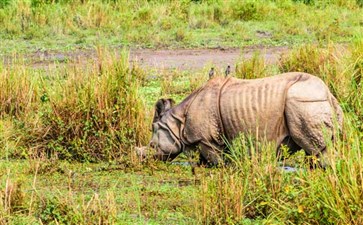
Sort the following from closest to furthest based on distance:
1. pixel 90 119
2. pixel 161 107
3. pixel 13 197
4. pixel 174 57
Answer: pixel 13 197, pixel 161 107, pixel 90 119, pixel 174 57

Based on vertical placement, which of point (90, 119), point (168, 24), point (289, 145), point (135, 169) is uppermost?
point (289, 145)

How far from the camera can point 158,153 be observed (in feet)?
32.7

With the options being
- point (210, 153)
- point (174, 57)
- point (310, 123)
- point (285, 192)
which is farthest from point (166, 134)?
point (174, 57)

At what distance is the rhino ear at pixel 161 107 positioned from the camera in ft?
33.2

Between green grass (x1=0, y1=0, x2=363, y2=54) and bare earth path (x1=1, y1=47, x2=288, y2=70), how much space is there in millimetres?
503

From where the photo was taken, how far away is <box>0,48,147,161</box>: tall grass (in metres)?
10.5

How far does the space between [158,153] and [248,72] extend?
3987mm

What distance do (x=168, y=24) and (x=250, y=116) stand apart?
1307cm

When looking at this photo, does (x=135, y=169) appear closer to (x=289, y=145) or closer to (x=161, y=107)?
(x=161, y=107)

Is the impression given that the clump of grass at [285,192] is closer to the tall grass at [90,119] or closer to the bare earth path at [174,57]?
the tall grass at [90,119]

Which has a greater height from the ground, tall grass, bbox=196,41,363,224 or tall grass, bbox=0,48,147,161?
tall grass, bbox=196,41,363,224

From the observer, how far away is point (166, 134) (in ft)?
32.6

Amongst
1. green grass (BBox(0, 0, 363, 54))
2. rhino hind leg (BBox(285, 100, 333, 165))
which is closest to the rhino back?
rhino hind leg (BBox(285, 100, 333, 165))

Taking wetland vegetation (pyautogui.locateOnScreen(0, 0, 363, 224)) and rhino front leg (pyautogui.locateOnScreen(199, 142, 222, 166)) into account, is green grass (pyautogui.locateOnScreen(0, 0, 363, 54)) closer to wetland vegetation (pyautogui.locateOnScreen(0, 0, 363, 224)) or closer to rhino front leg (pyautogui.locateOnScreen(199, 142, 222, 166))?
wetland vegetation (pyautogui.locateOnScreen(0, 0, 363, 224))
